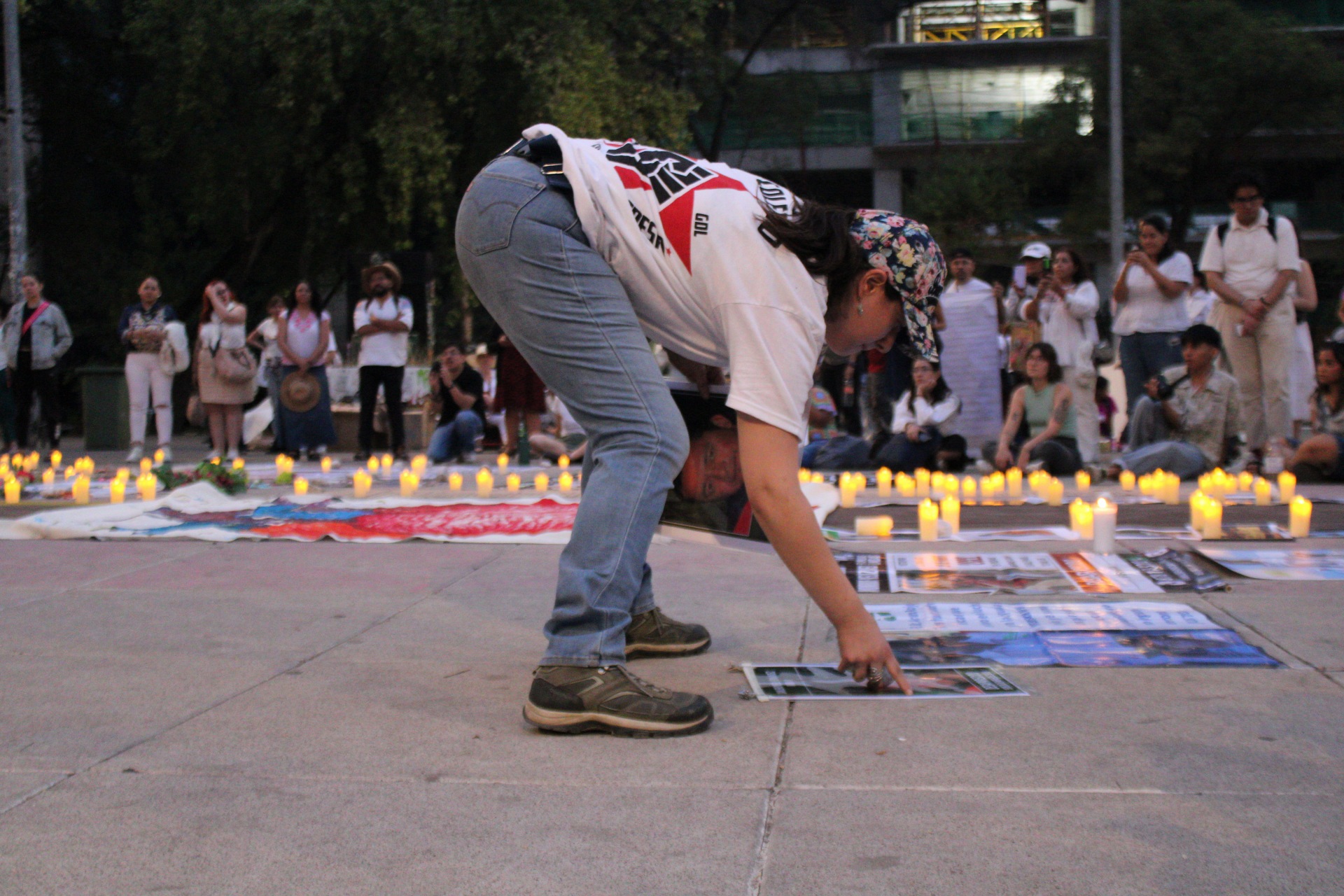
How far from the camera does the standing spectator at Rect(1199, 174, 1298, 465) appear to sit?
7.85 meters

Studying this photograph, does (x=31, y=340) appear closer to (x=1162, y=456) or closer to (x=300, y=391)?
(x=300, y=391)

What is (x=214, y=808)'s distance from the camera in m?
2.01

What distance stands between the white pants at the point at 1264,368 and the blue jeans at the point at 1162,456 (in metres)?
0.53

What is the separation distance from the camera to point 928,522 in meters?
4.99

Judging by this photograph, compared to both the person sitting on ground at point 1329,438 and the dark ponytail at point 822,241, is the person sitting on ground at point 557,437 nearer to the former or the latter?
the person sitting on ground at point 1329,438

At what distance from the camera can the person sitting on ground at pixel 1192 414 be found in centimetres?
764

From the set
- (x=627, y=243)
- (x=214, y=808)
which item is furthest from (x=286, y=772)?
(x=627, y=243)

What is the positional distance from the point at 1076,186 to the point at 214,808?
29618 millimetres

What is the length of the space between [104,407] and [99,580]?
32.4 ft

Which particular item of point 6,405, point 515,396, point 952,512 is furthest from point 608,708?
point 6,405

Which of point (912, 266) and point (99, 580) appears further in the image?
point (99, 580)

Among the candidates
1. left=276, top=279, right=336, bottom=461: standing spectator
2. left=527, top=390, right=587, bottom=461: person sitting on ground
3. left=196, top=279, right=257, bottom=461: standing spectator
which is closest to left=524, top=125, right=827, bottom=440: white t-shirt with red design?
left=527, top=390, right=587, bottom=461: person sitting on ground

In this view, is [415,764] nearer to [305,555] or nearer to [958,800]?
[958,800]

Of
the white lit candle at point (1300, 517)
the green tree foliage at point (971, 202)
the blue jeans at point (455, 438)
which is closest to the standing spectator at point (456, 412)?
the blue jeans at point (455, 438)
